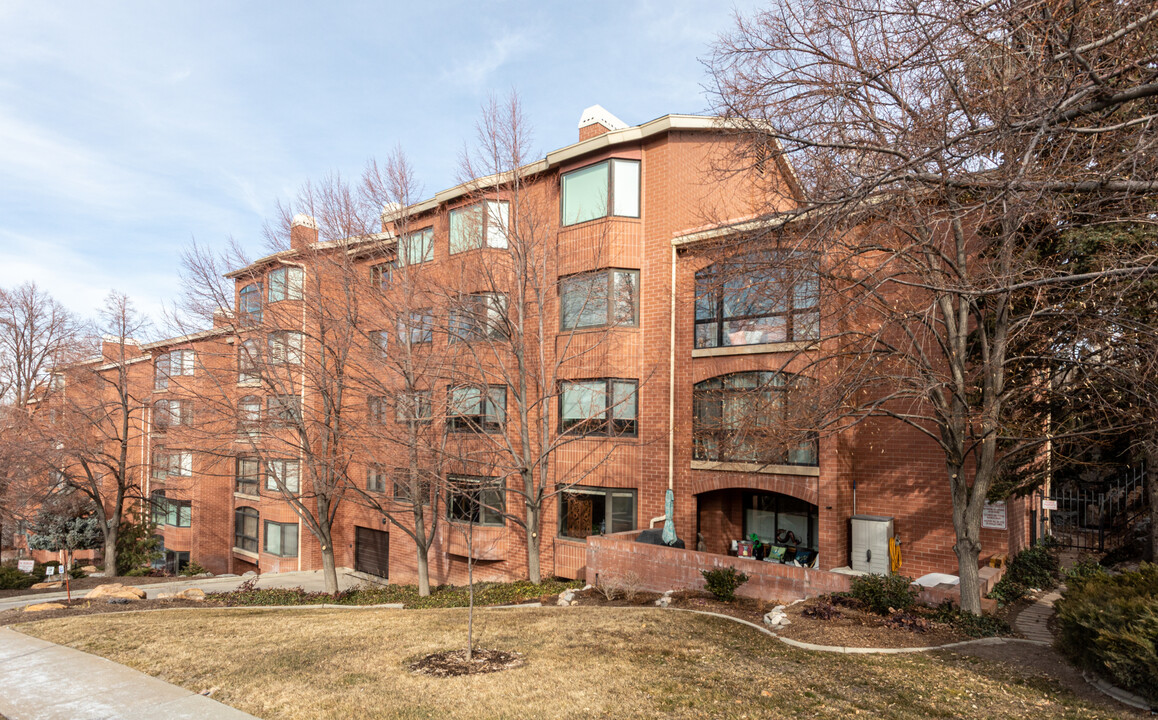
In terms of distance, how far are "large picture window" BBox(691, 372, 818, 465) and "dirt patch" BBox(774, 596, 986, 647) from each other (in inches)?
108

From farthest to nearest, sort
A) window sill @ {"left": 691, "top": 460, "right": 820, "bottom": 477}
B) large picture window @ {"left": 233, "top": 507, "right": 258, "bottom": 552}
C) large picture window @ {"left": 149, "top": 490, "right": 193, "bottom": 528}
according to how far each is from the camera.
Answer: large picture window @ {"left": 149, "top": 490, "right": 193, "bottom": 528} → large picture window @ {"left": 233, "top": 507, "right": 258, "bottom": 552} → window sill @ {"left": 691, "top": 460, "right": 820, "bottom": 477}

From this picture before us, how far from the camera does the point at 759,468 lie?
605 inches

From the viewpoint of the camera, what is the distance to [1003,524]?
15203 mm

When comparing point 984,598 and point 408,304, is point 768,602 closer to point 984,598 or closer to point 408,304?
point 984,598

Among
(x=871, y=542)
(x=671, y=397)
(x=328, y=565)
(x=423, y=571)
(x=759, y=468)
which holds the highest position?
(x=671, y=397)

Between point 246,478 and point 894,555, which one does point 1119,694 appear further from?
point 246,478

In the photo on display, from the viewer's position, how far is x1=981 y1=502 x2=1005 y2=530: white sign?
598 inches

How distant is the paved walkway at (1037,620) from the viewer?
11734mm

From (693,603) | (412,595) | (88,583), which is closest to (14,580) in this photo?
(88,583)

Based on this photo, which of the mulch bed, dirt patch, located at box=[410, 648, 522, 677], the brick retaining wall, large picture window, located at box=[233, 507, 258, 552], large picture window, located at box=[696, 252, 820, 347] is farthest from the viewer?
large picture window, located at box=[233, 507, 258, 552]

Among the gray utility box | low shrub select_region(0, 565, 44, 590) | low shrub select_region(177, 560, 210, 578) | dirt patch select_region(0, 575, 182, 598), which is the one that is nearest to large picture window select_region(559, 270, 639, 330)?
the gray utility box

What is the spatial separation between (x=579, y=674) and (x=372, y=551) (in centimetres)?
1993

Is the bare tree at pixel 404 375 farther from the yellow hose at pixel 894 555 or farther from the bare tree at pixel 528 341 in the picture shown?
the yellow hose at pixel 894 555

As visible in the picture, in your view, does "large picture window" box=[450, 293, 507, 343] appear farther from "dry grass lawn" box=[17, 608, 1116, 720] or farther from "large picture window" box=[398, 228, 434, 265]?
"dry grass lawn" box=[17, 608, 1116, 720]
